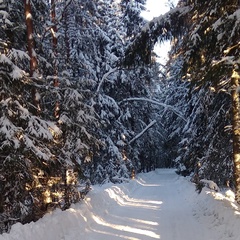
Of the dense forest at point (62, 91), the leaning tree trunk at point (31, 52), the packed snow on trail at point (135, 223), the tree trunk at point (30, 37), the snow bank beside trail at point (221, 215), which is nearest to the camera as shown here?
the packed snow on trail at point (135, 223)

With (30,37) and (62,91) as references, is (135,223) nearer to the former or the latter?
(62,91)

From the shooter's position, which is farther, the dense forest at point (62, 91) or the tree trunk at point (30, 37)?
the tree trunk at point (30, 37)

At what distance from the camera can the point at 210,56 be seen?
9844 millimetres

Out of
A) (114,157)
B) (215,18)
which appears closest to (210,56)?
(215,18)

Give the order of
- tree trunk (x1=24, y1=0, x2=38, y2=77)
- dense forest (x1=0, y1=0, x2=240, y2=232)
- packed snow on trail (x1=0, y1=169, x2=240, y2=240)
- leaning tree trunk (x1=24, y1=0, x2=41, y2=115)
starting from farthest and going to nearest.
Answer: tree trunk (x1=24, y1=0, x2=38, y2=77) < leaning tree trunk (x1=24, y1=0, x2=41, y2=115) < dense forest (x1=0, y1=0, x2=240, y2=232) < packed snow on trail (x1=0, y1=169, x2=240, y2=240)

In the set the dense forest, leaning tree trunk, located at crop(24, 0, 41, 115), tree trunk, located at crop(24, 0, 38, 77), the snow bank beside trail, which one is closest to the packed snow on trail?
the snow bank beside trail

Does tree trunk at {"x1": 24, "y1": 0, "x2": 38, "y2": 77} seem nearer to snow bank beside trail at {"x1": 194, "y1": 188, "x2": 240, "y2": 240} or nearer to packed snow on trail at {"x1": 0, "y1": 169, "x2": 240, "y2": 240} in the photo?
packed snow on trail at {"x1": 0, "y1": 169, "x2": 240, "y2": 240}

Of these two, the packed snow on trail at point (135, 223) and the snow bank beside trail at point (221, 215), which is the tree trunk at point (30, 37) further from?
the snow bank beside trail at point (221, 215)

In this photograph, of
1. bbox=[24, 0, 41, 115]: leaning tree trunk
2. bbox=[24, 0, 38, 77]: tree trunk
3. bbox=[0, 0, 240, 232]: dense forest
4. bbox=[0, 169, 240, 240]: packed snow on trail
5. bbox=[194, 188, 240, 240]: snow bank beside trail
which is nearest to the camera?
bbox=[0, 169, 240, 240]: packed snow on trail

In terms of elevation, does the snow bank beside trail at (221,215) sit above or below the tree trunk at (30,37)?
below

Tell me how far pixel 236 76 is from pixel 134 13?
20062 millimetres

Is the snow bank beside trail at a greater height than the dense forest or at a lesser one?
lesser

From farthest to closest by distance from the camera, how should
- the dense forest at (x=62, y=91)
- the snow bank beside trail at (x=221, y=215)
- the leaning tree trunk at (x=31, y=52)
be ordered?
the leaning tree trunk at (x=31, y=52) < the dense forest at (x=62, y=91) < the snow bank beside trail at (x=221, y=215)

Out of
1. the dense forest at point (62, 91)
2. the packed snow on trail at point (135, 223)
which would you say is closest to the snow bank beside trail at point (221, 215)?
the packed snow on trail at point (135, 223)
